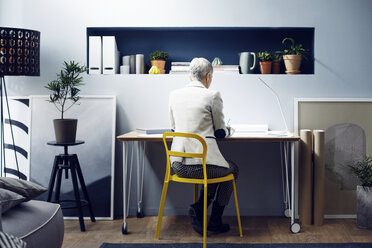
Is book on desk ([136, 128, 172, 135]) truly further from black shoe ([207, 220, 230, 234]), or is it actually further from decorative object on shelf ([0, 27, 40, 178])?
decorative object on shelf ([0, 27, 40, 178])

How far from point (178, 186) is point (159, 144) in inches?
16.4

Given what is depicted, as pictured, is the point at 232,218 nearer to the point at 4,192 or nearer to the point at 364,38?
the point at 364,38

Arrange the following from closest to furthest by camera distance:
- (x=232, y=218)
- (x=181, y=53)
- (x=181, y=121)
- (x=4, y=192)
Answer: (x=4, y=192)
(x=181, y=121)
(x=232, y=218)
(x=181, y=53)

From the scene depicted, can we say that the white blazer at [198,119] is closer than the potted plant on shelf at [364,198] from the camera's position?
Yes

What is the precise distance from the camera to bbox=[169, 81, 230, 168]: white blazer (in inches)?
125

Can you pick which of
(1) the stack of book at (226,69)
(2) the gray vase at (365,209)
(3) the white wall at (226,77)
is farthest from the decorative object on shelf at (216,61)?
(2) the gray vase at (365,209)

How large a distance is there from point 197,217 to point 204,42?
5.71ft

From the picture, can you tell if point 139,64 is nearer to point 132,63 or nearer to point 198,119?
point 132,63

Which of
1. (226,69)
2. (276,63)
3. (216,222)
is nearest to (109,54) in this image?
(226,69)

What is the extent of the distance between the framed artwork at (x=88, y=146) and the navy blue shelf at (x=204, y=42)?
2.31ft

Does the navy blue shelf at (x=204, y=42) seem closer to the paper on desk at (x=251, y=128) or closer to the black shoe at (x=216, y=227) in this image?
the paper on desk at (x=251, y=128)

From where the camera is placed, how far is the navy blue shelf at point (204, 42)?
4.26m

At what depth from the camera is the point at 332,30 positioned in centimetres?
393

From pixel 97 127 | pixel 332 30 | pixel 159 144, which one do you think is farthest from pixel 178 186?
pixel 332 30
